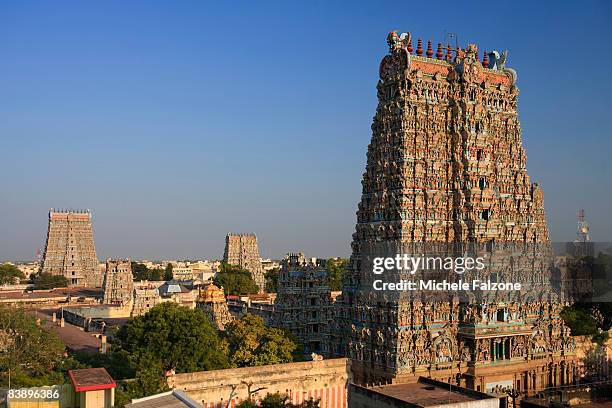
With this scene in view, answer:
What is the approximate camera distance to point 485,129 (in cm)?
4362

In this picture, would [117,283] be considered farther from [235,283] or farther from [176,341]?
[176,341]

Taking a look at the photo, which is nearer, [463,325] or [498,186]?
[463,325]

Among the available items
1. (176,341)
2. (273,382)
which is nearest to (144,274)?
(176,341)

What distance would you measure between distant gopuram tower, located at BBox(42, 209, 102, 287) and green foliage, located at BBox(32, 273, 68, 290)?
144 inches

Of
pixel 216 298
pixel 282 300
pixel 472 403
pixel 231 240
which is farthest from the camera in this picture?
pixel 231 240

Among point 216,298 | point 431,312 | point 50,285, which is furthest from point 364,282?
point 50,285

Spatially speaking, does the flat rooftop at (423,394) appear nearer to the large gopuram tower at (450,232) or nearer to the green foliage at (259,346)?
the large gopuram tower at (450,232)

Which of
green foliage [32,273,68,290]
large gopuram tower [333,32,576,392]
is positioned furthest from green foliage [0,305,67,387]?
green foliage [32,273,68,290]

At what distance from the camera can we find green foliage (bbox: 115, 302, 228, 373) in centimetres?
3972

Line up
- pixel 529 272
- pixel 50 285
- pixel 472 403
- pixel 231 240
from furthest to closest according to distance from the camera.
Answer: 1. pixel 231 240
2. pixel 50 285
3. pixel 529 272
4. pixel 472 403

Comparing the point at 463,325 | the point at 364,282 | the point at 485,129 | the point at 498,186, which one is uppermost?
the point at 485,129

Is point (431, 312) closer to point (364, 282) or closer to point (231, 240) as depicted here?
point (364, 282)

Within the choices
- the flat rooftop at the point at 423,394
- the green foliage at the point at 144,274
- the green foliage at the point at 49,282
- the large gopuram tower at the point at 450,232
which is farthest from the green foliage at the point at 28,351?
the green foliage at the point at 144,274

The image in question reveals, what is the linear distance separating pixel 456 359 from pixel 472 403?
10.2 m
